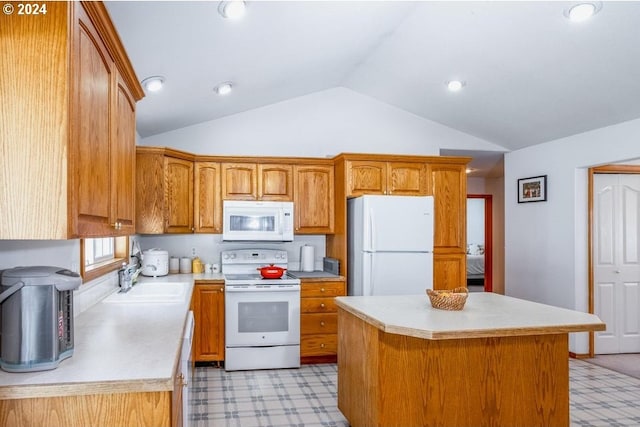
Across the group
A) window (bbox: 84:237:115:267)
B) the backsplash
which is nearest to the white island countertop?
window (bbox: 84:237:115:267)

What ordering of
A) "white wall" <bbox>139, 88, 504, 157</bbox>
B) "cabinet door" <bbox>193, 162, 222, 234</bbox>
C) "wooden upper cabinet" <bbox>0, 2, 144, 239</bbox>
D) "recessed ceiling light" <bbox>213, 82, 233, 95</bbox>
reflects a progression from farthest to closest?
"white wall" <bbox>139, 88, 504, 157</bbox> < "cabinet door" <bbox>193, 162, 222, 234</bbox> < "recessed ceiling light" <bbox>213, 82, 233, 95</bbox> < "wooden upper cabinet" <bbox>0, 2, 144, 239</bbox>

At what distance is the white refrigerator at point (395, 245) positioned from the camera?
14.6 ft

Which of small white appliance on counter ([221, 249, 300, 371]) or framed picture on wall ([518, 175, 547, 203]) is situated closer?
small white appliance on counter ([221, 249, 300, 371])

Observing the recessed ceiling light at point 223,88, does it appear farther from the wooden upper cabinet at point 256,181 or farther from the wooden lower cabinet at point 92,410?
the wooden lower cabinet at point 92,410

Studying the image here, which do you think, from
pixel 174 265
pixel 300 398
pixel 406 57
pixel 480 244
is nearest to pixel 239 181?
pixel 174 265

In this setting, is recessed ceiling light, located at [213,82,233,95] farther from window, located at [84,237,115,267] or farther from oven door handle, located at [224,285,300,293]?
oven door handle, located at [224,285,300,293]

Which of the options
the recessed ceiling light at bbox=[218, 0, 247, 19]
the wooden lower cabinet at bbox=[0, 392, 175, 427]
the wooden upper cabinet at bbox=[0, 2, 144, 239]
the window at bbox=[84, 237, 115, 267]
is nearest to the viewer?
the wooden upper cabinet at bbox=[0, 2, 144, 239]

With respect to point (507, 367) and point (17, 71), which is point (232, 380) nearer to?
point (507, 367)

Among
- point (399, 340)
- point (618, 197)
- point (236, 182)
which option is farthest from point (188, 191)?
point (618, 197)

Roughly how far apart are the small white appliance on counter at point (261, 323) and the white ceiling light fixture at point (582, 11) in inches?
118

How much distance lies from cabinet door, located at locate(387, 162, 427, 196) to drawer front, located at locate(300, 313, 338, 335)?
1.39 m

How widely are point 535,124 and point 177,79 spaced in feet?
11.4

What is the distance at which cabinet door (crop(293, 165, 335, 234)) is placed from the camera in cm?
492

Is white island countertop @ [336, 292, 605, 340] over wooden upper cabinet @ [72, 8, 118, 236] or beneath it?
beneath
